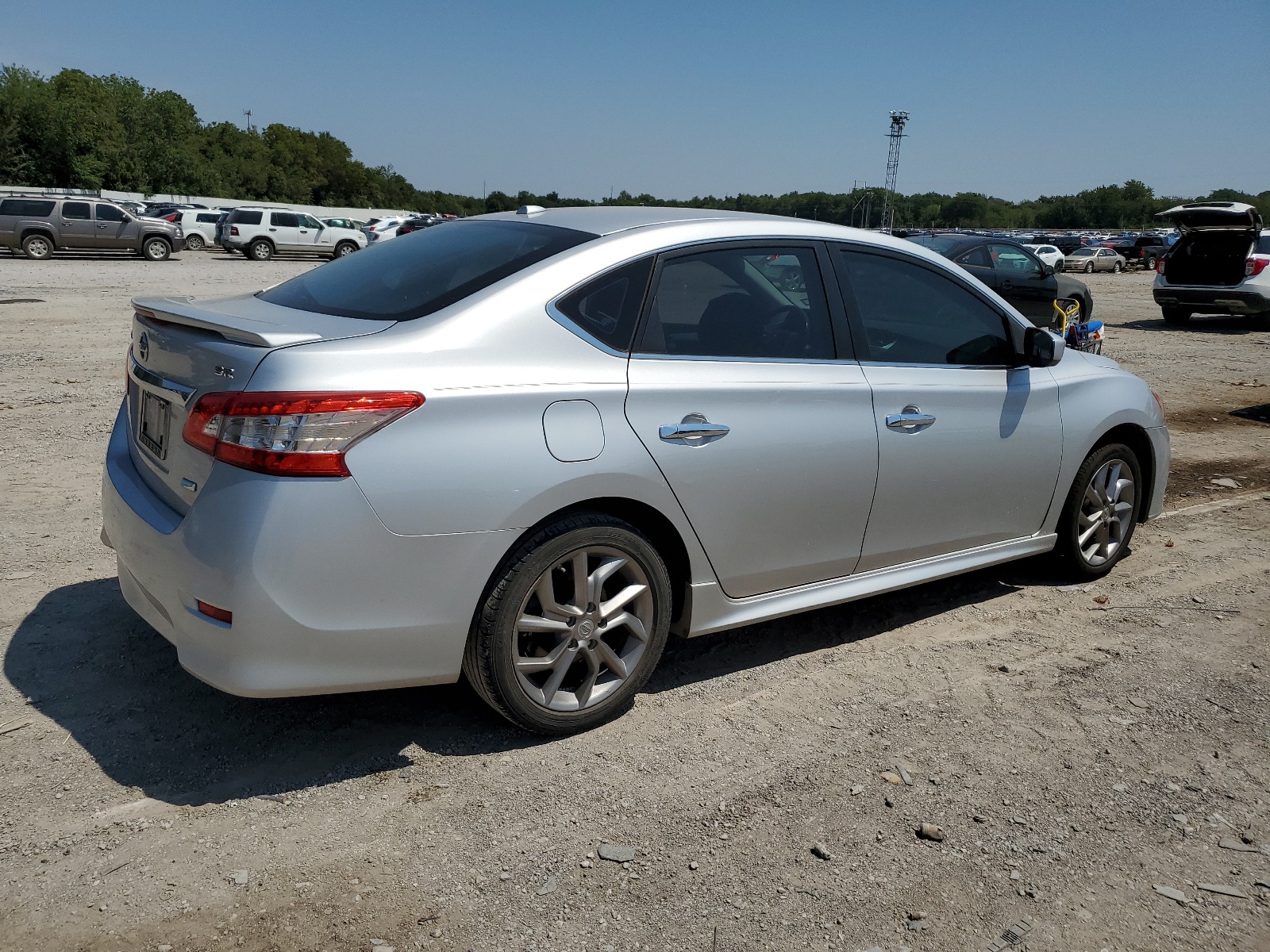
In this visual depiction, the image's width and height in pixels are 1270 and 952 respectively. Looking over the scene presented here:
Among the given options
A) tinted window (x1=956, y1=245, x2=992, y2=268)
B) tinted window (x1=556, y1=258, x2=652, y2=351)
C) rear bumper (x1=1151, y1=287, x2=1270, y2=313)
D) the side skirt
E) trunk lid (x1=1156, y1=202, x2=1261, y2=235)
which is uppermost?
trunk lid (x1=1156, y1=202, x2=1261, y2=235)

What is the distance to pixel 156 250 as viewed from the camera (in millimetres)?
30109

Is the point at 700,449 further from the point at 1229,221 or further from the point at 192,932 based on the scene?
the point at 1229,221

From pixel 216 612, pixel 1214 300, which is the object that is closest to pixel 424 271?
pixel 216 612

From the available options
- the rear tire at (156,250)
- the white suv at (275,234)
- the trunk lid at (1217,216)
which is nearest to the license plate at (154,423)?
the trunk lid at (1217,216)

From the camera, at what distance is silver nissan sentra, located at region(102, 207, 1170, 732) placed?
2.84 meters

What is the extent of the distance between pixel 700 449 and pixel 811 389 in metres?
0.58

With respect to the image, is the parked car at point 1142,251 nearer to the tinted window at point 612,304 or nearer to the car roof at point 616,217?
the car roof at point 616,217

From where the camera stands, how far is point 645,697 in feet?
12.5

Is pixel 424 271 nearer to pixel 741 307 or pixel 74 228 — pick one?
pixel 741 307

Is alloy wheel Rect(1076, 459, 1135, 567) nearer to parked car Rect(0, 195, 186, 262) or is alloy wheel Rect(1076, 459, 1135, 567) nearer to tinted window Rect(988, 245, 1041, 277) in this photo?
tinted window Rect(988, 245, 1041, 277)

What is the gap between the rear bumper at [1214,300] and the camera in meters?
17.5

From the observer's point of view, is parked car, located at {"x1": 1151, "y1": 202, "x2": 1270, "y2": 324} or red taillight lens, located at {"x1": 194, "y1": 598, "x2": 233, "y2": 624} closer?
red taillight lens, located at {"x1": 194, "y1": 598, "x2": 233, "y2": 624}

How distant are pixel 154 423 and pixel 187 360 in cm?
31

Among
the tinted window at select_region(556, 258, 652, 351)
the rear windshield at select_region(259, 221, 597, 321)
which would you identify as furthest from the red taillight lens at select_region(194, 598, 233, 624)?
the tinted window at select_region(556, 258, 652, 351)
